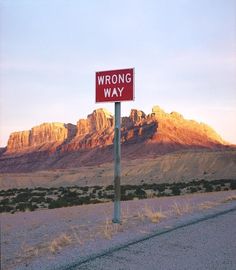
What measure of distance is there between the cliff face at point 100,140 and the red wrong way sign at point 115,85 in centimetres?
10155

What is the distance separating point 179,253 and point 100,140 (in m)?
129

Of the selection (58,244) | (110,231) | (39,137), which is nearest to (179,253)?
(58,244)

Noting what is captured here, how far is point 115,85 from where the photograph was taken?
36.8 ft

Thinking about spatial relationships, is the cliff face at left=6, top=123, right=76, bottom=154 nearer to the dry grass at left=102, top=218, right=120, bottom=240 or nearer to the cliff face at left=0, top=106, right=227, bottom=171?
the cliff face at left=0, top=106, right=227, bottom=171

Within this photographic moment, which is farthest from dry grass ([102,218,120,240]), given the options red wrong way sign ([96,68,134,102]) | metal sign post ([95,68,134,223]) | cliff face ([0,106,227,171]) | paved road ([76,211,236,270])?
cliff face ([0,106,227,171])

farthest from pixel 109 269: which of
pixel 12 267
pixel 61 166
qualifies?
pixel 61 166

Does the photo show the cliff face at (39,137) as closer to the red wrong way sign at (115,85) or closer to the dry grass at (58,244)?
the red wrong way sign at (115,85)

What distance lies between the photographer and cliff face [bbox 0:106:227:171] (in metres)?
123

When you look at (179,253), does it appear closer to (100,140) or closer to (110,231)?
(110,231)

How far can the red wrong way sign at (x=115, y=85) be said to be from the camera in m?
Answer: 11.1

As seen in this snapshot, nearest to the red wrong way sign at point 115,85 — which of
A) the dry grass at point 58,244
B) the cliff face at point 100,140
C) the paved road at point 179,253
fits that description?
the paved road at point 179,253

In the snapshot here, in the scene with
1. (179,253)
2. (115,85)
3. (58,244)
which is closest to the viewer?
(179,253)

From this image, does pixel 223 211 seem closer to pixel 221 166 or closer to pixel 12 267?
pixel 12 267

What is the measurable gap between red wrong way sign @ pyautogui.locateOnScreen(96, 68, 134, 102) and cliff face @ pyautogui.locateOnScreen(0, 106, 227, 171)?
10155 cm
